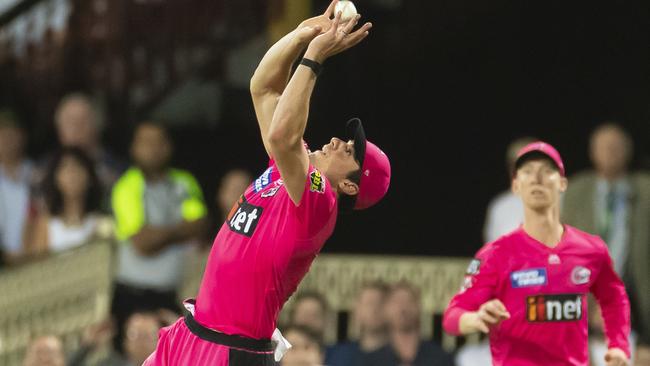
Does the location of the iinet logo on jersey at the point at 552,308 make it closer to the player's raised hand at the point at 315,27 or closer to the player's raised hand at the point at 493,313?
the player's raised hand at the point at 493,313

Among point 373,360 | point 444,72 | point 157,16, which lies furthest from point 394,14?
point 373,360

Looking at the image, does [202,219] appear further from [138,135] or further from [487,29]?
[487,29]

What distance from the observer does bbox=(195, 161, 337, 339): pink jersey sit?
638 centimetres

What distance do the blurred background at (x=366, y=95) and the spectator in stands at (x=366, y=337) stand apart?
1.01m

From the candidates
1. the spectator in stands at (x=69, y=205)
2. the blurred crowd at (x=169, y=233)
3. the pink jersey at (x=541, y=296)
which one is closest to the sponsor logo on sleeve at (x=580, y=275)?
the pink jersey at (x=541, y=296)

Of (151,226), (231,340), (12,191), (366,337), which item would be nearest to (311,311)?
(366,337)

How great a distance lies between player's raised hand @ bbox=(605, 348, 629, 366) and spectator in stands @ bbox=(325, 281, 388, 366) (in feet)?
9.76

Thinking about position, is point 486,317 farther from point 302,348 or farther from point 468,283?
point 302,348

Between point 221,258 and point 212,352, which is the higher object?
point 221,258

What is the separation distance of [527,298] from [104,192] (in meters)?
4.58

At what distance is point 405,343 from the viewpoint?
10.3 metres

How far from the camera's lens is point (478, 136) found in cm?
1317

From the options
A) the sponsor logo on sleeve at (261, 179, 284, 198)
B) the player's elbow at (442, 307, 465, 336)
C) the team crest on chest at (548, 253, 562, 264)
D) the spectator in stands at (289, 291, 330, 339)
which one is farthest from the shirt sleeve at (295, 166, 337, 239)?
the spectator in stands at (289, 291, 330, 339)

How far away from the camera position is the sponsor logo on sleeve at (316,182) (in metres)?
6.29
